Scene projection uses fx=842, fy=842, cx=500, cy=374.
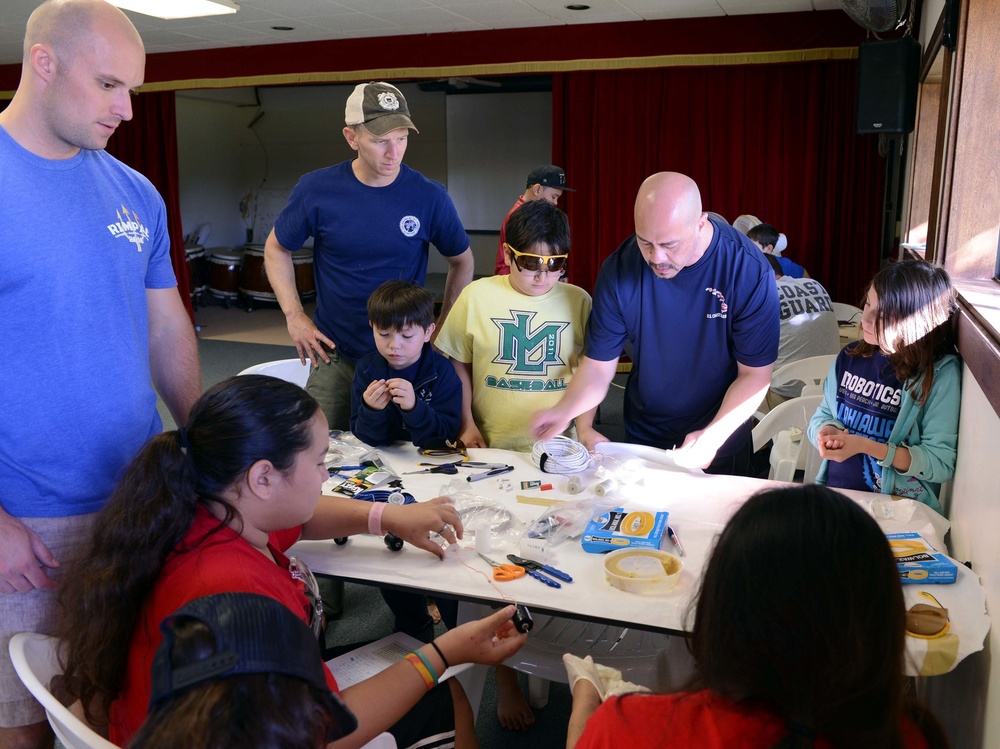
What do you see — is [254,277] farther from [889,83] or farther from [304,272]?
→ [889,83]

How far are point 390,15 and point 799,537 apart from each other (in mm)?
6007

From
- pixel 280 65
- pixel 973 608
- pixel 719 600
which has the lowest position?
pixel 973 608

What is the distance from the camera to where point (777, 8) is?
575cm

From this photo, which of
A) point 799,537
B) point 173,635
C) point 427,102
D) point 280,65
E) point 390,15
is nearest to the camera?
point 173,635

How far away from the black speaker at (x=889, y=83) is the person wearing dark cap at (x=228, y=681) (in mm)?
4640

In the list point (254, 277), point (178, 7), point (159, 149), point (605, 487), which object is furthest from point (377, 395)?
point (254, 277)

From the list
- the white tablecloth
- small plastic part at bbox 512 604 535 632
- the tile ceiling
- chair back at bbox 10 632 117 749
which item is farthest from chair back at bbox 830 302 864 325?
chair back at bbox 10 632 117 749

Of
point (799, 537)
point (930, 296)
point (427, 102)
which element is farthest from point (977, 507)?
point (427, 102)

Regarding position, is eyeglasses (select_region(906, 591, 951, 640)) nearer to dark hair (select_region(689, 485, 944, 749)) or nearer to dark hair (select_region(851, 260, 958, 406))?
dark hair (select_region(689, 485, 944, 749))

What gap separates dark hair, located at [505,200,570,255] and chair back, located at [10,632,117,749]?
1.60 meters

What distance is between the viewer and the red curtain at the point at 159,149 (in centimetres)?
845

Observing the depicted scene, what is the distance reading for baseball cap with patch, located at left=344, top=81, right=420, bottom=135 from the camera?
9.37ft

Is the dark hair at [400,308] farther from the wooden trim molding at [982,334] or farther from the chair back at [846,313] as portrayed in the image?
the chair back at [846,313]

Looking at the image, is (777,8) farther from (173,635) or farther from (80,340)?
(173,635)
